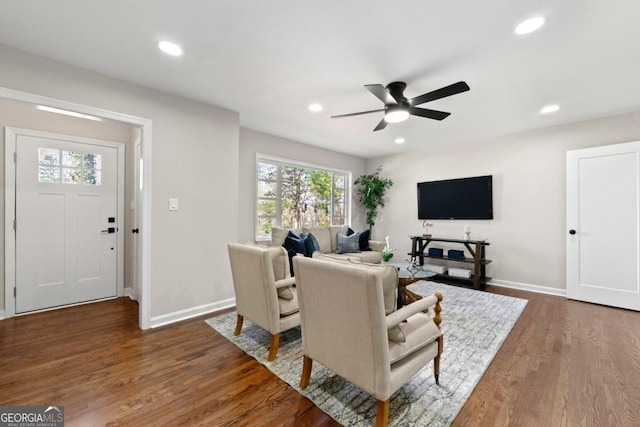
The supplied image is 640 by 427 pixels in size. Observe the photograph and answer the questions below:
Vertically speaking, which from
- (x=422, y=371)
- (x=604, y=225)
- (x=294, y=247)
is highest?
(x=604, y=225)

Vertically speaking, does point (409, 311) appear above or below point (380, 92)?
below

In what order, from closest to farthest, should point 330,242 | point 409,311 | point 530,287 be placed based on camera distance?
1. point 409,311
2. point 530,287
3. point 330,242

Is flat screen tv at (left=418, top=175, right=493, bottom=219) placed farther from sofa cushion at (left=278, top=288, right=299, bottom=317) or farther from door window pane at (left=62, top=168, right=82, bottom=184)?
door window pane at (left=62, top=168, right=82, bottom=184)

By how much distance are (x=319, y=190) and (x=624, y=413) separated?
15.4 ft

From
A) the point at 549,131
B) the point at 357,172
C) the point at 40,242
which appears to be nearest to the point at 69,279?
the point at 40,242

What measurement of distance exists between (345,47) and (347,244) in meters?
3.52

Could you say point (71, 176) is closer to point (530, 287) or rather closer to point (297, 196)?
point (297, 196)

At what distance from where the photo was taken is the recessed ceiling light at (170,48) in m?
2.11

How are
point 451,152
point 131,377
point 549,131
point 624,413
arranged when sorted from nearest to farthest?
point 624,413 < point 131,377 < point 549,131 < point 451,152

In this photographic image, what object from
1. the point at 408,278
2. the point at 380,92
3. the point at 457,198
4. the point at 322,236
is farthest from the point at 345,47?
the point at 457,198

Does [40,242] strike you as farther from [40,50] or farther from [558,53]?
[558,53]

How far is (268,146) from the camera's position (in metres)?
4.60

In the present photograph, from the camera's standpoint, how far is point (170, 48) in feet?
7.09

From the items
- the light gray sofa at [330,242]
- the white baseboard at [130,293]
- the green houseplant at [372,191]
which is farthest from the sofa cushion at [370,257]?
the white baseboard at [130,293]
